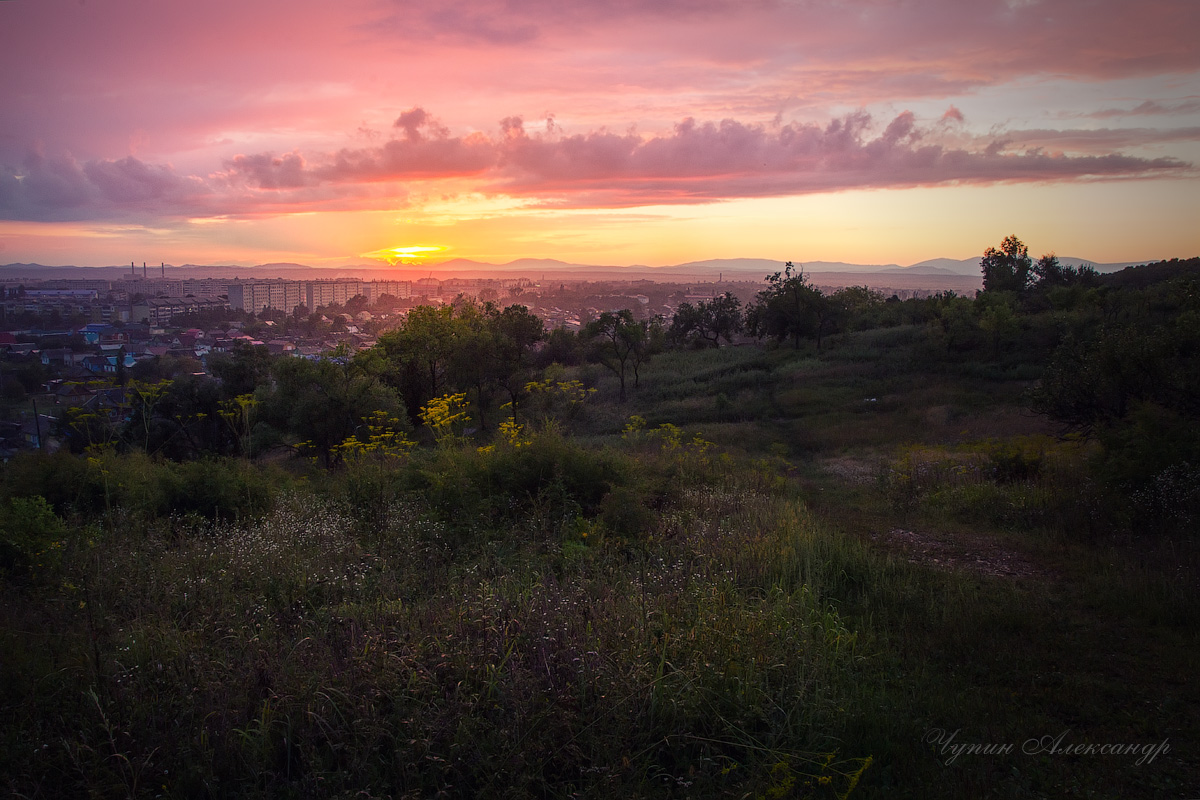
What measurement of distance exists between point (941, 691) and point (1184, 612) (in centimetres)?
284

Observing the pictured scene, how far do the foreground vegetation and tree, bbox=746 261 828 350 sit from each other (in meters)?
35.4

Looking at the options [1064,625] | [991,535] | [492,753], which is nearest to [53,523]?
[492,753]

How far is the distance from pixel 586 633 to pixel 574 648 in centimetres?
22

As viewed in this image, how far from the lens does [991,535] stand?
847 cm

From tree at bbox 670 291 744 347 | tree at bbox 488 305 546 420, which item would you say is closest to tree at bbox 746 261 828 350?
tree at bbox 670 291 744 347

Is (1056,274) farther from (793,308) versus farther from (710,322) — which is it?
(793,308)

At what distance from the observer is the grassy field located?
315 centimetres

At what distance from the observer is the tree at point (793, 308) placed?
45.0 metres

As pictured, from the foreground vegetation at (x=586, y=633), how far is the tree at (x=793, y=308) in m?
35.4

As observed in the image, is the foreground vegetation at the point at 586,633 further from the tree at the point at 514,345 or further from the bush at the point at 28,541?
the tree at the point at 514,345

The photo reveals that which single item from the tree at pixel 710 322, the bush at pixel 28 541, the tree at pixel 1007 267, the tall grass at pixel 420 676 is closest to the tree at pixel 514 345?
the bush at pixel 28 541

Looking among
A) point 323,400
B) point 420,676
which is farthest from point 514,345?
point 420,676

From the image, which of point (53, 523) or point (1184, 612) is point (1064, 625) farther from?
point (53, 523)

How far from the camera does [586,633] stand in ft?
13.0
